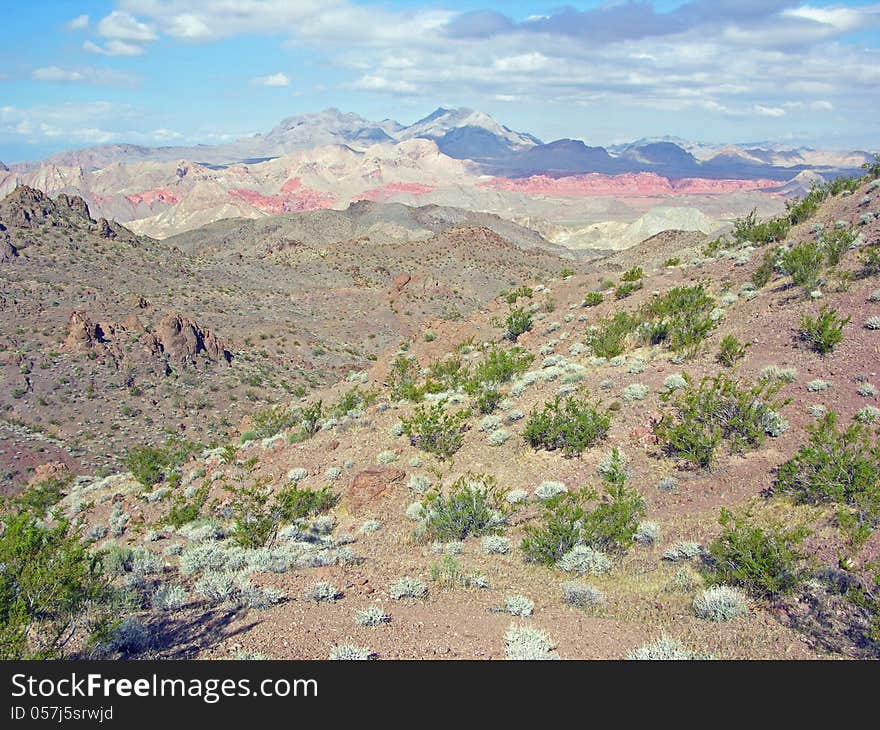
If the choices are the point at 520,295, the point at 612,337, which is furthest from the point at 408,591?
the point at 520,295

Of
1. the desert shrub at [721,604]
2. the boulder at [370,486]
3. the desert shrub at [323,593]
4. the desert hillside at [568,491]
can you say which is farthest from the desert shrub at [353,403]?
the desert shrub at [721,604]

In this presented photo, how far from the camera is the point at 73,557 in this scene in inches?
260

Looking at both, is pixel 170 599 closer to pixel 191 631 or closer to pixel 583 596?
pixel 191 631

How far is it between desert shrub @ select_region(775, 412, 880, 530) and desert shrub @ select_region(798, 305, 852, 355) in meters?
3.74

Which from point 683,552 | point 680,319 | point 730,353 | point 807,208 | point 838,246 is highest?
point 807,208

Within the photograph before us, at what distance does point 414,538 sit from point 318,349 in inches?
1348

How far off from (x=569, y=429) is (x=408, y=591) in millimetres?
5776

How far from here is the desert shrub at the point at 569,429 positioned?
12359mm

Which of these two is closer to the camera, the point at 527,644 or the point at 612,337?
the point at 527,644

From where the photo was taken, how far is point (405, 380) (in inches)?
903

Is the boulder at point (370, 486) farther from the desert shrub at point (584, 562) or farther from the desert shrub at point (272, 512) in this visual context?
the desert shrub at point (584, 562)

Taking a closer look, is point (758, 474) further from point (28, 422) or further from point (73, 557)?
point (28, 422)

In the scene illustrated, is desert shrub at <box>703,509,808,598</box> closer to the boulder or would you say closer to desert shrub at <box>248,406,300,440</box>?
the boulder

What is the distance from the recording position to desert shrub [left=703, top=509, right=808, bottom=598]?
7.14 meters
